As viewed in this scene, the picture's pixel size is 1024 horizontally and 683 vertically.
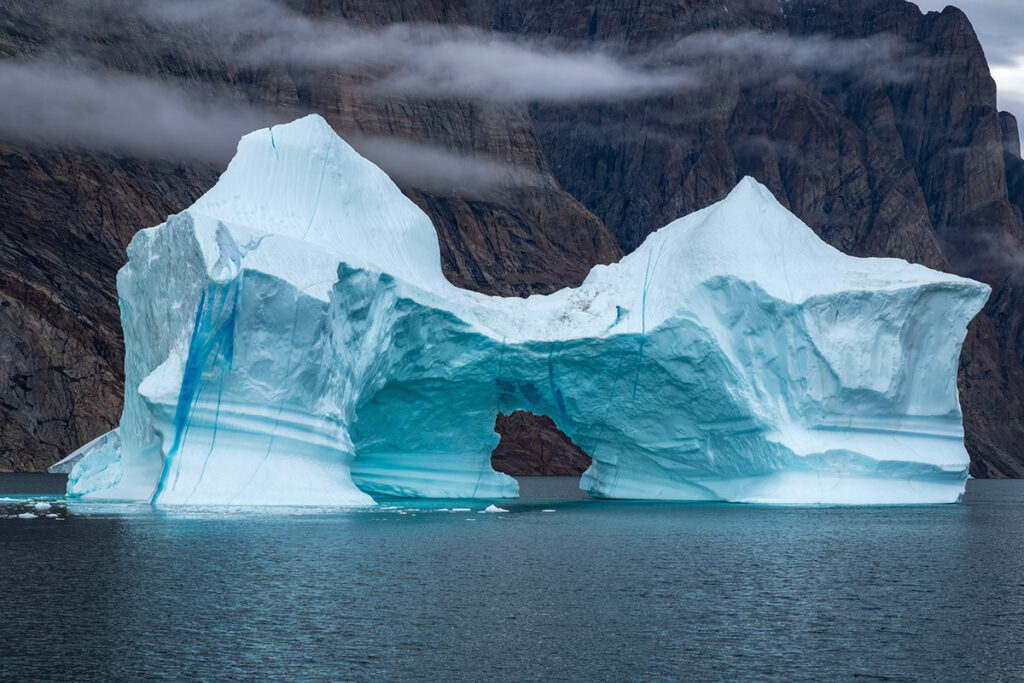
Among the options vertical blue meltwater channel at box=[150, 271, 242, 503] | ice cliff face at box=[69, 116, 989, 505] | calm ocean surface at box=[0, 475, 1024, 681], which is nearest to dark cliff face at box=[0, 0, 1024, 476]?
ice cliff face at box=[69, 116, 989, 505]

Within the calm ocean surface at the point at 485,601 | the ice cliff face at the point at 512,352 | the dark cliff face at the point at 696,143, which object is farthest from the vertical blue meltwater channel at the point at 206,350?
the dark cliff face at the point at 696,143

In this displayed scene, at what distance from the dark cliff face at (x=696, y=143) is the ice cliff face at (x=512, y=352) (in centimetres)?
4323

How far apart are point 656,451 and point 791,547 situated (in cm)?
1031

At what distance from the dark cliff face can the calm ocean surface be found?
52.6 metres

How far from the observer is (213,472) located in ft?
72.3

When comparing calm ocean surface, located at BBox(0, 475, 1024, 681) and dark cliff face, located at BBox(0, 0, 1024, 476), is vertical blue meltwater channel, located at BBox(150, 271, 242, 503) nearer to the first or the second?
calm ocean surface, located at BBox(0, 475, 1024, 681)

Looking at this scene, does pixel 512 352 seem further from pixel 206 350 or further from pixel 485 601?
pixel 485 601

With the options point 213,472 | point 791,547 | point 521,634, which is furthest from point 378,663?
point 213,472

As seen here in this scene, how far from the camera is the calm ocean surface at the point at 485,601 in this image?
421 inches

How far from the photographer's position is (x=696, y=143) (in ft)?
351

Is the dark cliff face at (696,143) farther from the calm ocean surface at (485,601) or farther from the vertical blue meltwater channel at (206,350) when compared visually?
the calm ocean surface at (485,601)

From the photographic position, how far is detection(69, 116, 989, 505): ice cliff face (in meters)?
23.1

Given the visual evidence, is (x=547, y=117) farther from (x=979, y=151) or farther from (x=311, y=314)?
(x=311, y=314)

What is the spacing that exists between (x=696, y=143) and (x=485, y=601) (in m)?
96.6
